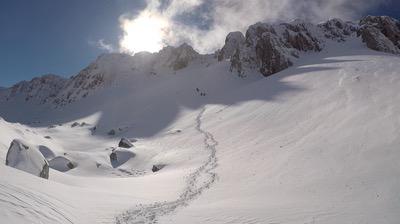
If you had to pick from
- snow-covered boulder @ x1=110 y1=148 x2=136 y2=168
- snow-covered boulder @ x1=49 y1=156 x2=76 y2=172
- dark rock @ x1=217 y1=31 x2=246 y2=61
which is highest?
dark rock @ x1=217 y1=31 x2=246 y2=61

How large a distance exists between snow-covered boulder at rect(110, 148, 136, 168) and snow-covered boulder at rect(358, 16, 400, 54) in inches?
2621

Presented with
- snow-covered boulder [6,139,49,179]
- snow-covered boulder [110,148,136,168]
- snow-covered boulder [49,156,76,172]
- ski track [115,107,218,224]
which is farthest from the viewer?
snow-covered boulder [110,148,136,168]

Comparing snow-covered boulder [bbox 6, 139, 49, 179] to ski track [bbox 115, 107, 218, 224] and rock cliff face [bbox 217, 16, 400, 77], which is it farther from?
rock cliff face [bbox 217, 16, 400, 77]

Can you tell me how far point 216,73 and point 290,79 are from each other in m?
44.0

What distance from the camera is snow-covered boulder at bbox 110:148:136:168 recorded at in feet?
162

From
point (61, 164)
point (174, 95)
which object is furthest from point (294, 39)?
point (61, 164)

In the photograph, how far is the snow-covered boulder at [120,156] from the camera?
49312mm

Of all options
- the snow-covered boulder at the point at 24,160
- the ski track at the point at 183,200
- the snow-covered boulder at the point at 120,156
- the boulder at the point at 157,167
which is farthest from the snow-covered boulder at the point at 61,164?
the snow-covered boulder at the point at 24,160

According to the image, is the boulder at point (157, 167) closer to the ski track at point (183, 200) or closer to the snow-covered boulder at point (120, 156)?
the ski track at point (183, 200)

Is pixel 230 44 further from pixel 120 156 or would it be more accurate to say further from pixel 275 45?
pixel 120 156

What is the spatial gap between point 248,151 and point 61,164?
2328cm

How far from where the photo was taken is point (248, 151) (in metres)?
34.9

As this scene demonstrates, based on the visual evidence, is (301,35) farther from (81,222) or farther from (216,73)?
(81,222)

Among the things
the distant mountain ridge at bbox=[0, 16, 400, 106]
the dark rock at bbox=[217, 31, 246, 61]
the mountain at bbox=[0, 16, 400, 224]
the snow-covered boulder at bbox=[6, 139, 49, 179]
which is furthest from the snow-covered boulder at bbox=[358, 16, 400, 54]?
the snow-covered boulder at bbox=[6, 139, 49, 179]
